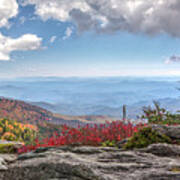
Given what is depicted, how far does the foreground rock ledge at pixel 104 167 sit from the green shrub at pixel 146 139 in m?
1.13

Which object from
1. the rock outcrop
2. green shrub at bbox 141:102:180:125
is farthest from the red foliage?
the rock outcrop

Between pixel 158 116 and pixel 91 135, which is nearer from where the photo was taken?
pixel 91 135

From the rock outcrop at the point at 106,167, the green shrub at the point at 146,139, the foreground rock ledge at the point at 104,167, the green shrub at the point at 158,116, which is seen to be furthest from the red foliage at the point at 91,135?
the foreground rock ledge at the point at 104,167

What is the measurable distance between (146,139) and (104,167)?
Answer: 325 cm

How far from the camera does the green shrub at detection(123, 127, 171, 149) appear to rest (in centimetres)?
800

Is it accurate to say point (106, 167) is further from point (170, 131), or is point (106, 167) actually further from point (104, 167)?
point (170, 131)

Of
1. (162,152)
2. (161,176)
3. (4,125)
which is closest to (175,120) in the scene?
(162,152)

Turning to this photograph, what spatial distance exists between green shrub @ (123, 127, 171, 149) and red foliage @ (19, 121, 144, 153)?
1.30 meters

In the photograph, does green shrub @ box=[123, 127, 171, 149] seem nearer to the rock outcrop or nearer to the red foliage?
the rock outcrop

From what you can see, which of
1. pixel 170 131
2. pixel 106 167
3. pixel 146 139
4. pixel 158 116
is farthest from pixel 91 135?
pixel 106 167

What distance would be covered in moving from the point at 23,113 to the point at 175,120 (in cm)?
7739

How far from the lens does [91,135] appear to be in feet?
34.9

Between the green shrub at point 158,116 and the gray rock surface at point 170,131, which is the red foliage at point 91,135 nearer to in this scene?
the green shrub at point 158,116

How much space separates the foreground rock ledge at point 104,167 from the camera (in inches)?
203
